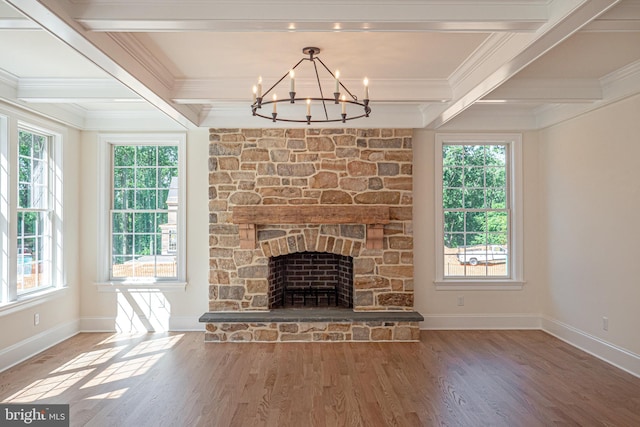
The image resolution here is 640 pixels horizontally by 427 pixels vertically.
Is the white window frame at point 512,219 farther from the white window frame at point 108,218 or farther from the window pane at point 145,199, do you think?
the window pane at point 145,199

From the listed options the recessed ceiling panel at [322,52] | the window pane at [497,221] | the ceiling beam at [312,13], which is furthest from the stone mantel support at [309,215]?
the ceiling beam at [312,13]

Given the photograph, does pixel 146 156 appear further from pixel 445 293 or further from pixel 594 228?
pixel 594 228

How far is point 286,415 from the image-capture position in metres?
3.38

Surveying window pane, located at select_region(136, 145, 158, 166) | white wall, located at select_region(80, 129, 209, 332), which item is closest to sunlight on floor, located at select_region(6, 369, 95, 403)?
white wall, located at select_region(80, 129, 209, 332)

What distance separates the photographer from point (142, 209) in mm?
6004

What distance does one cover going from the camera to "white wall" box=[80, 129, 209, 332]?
585 centimetres

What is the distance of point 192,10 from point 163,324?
4.40m

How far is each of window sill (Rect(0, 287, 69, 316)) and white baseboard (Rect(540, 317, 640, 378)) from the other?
6.12 m

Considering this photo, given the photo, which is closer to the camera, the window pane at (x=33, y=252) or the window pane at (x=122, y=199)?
the window pane at (x=33, y=252)

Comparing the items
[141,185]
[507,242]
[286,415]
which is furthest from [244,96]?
[507,242]

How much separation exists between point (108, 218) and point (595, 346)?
19.9 feet

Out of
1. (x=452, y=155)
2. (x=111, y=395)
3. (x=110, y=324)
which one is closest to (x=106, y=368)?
(x=111, y=395)

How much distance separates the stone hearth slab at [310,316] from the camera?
209 inches

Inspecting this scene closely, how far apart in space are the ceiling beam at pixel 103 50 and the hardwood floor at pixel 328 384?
2.63 meters
